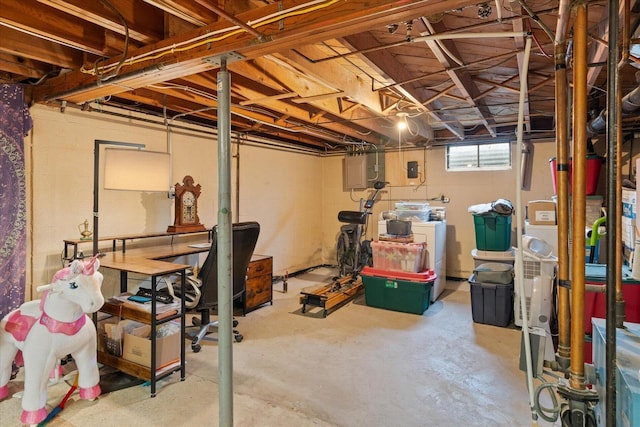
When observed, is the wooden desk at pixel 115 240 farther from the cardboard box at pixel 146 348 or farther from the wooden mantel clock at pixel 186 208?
the cardboard box at pixel 146 348

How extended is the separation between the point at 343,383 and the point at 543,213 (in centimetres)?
277

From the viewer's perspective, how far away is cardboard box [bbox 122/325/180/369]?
248cm

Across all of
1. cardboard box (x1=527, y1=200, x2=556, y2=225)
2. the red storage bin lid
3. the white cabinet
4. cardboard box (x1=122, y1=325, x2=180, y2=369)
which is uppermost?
cardboard box (x1=527, y1=200, x2=556, y2=225)

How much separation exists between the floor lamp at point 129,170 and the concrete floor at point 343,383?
3.97ft

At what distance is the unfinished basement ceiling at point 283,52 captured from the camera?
163cm

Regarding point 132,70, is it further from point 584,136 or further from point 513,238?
point 513,238

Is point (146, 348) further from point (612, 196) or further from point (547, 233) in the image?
point (547, 233)

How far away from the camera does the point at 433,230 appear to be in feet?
14.4

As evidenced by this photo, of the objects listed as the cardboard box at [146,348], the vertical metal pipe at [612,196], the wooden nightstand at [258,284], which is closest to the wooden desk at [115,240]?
the wooden nightstand at [258,284]

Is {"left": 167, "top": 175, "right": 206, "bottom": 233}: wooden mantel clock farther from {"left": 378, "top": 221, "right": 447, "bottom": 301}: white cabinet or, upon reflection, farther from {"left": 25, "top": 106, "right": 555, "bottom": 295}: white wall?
{"left": 378, "top": 221, "right": 447, "bottom": 301}: white cabinet

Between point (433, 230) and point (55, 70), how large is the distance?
399 centimetres

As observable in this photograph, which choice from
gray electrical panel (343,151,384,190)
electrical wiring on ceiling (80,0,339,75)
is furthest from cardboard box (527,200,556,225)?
electrical wiring on ceiling (80,0,339,75)

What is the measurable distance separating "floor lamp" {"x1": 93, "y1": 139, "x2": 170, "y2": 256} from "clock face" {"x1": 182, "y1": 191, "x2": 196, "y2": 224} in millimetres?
561

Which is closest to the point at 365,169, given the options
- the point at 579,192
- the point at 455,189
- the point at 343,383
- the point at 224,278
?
the point at 455,189
